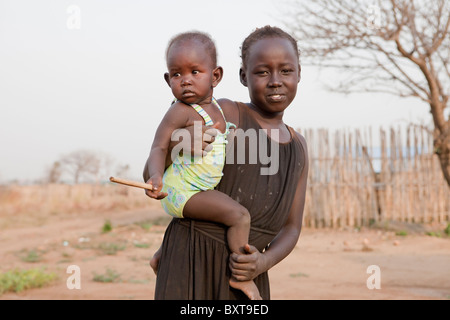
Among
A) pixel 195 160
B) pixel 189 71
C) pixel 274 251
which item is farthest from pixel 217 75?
pixel 274 251

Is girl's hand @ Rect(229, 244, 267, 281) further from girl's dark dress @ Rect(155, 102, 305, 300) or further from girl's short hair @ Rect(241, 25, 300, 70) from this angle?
girl's short hair @ Rect(241, 25, 300, 70)

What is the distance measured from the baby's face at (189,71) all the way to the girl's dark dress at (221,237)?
238 mm

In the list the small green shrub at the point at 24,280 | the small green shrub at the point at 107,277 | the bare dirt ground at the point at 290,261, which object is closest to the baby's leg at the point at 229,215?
the bare dirt ground at the point at 290,261

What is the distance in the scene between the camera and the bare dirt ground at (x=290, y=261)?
679cm

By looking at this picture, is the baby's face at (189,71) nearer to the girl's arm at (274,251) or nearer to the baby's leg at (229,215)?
the baby's leg at (229,215)

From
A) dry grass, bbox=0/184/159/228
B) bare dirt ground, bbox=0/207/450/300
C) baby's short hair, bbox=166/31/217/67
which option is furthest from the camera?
dry grass, bbox=0/184/159/228

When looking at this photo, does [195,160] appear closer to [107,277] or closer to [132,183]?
[132,183]

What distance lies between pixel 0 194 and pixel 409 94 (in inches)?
496

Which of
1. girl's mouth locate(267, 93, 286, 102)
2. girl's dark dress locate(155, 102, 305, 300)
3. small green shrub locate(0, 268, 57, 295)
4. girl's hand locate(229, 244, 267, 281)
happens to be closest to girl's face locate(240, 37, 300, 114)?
girl's mouth locate(267, 93, 286, 102)

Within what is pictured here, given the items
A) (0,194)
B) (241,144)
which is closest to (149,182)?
(241,144)

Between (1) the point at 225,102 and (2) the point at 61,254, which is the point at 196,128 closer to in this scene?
(1) the point at 225,102

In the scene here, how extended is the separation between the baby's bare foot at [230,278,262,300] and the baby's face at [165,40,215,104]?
664 mm

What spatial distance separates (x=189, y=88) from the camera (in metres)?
1.81

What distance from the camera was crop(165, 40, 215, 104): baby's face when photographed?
71.8 inches
